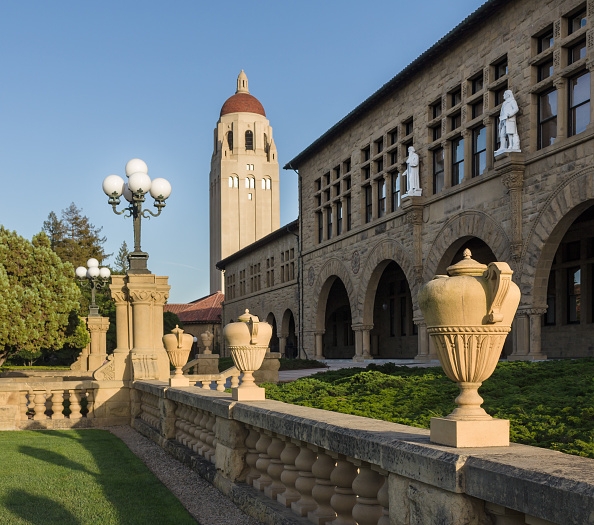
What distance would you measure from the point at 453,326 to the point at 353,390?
9.59 metres

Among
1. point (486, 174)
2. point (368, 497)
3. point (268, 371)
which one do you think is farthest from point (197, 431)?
point (486, 174)

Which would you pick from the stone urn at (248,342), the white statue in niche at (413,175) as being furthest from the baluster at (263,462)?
the white statue in niche at (413,175)

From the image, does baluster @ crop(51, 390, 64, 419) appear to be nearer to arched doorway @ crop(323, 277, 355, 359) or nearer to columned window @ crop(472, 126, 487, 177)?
columned window @ crop(472, 126, 487, 177)

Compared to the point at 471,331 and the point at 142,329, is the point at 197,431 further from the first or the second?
the point at 471,331

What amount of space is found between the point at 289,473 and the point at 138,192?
10084 mm

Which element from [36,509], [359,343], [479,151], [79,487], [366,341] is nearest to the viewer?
[36,509]

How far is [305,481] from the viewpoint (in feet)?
18.5

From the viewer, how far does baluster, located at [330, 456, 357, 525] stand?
4906 mm

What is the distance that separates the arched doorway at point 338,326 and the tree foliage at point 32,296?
14521 millimetres

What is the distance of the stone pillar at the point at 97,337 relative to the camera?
28.3 meters

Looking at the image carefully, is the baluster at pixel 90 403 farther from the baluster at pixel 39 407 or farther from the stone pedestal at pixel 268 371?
the stone pedestal at pixel 268 371

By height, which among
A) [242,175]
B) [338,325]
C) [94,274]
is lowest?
[338,325]

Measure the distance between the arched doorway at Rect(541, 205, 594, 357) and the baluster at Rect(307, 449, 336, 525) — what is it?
1880 centimetres

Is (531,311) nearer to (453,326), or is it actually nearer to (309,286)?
(453,326)
